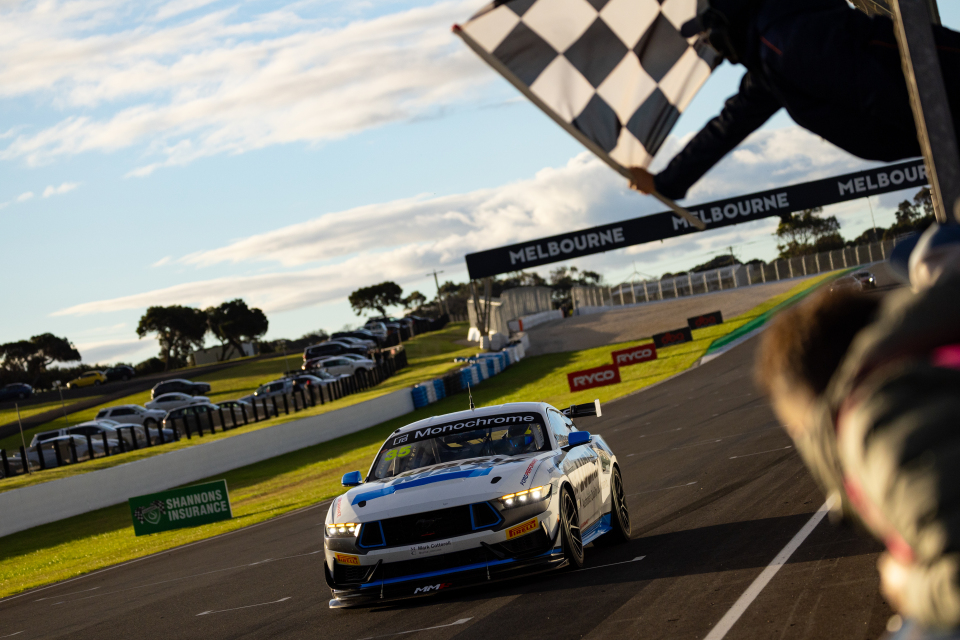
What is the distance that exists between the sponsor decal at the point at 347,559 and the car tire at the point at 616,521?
8.91 ft

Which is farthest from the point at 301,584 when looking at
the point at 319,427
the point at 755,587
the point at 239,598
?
the point at 319,427

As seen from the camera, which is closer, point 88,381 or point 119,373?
point 88,381

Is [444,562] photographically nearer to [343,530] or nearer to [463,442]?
[343,530]

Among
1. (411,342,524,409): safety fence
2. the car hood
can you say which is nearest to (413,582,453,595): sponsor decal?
the car hood

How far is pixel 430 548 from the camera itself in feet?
25.0

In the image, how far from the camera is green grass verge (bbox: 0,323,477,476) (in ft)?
101

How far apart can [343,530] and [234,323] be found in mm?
109570

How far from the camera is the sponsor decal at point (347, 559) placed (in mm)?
7762

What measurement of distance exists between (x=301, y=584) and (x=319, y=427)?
2687cm

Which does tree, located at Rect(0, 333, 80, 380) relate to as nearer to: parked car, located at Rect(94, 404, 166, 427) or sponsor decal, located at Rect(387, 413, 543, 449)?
parked car, located at Rect(94, 404, 166, 427)

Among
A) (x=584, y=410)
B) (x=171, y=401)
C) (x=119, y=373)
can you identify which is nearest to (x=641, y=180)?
(x=584, y=410)

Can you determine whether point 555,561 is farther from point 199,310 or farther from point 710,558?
point 199,310

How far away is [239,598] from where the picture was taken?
9.82m

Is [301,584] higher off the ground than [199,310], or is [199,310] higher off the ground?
[199,310]
